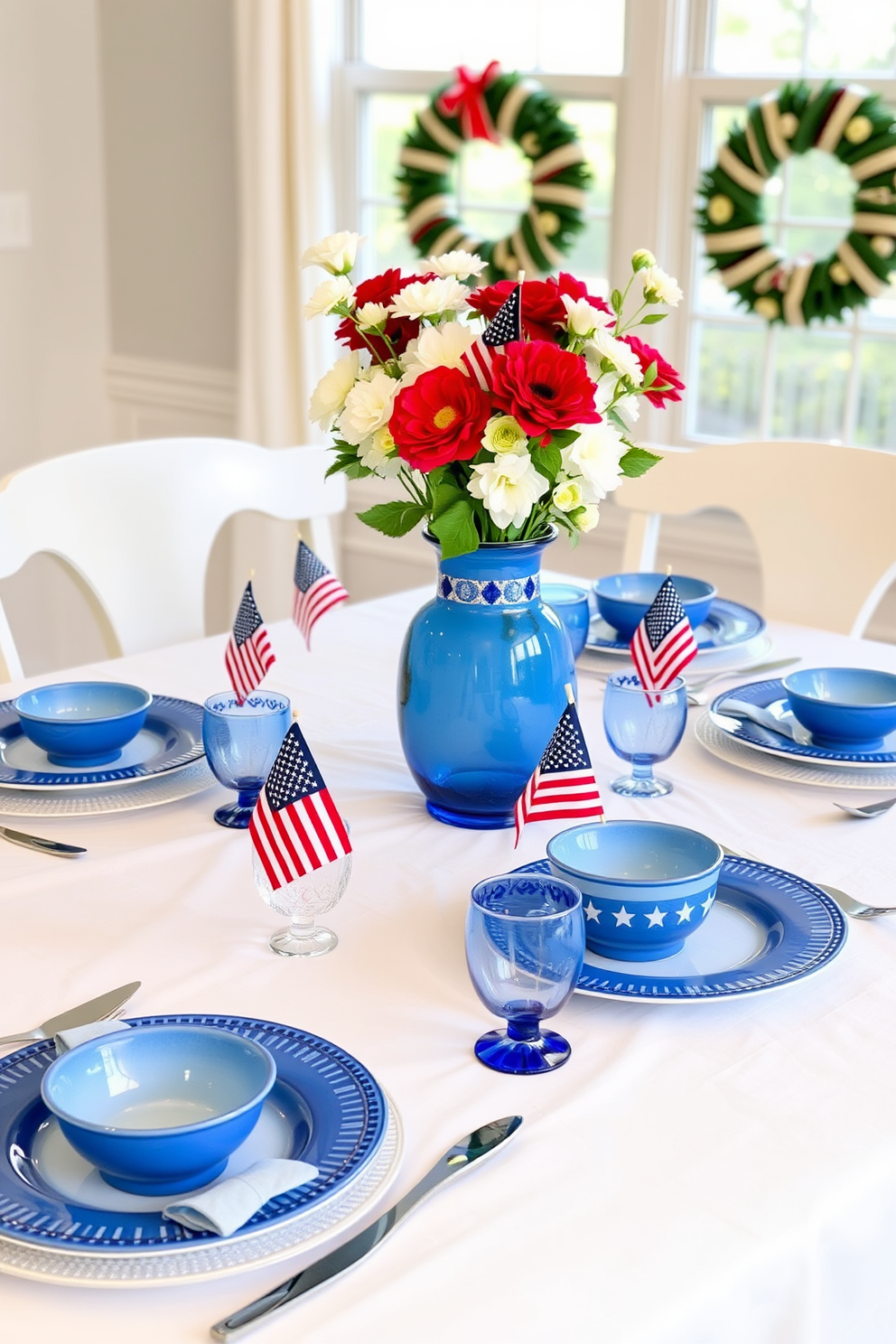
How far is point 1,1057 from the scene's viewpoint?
2.67ft

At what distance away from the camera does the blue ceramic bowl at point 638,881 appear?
925 millimetres

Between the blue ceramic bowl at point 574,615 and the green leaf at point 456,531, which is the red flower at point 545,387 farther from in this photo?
the blue ceramic bowl at point 574,615

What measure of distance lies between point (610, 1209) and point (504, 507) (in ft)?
1.71

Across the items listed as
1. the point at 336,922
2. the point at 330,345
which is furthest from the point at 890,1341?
the point at 330,345

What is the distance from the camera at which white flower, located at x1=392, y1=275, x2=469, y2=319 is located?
1.14 m

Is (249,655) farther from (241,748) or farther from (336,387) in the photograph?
(336,387)

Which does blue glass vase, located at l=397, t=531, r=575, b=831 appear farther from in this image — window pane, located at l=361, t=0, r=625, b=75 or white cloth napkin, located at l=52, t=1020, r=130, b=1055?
window pane, located at l=361, t=0, r=625, b=75

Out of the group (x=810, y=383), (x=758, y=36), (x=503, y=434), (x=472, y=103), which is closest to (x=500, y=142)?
(x=472, y=103)

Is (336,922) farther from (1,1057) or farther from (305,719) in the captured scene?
(305,719)

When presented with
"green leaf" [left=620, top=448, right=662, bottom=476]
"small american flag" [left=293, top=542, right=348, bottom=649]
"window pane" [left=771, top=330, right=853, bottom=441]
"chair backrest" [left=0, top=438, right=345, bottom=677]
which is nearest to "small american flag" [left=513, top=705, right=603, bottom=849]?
"green leaf" [left=620, top=448, right=662, bottom=476]

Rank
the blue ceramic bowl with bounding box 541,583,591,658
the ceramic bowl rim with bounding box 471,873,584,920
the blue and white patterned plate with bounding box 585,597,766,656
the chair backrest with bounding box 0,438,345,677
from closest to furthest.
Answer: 1. the ceramic bowl rim with bounding box 471,873,584,920
2. the blue ceramic bowl with bounding box 541,583,591,658
3. the blue and white patterned plate with bounding box 585,597,766,656
4. the chair backrest with bounding box 0,438,345,677

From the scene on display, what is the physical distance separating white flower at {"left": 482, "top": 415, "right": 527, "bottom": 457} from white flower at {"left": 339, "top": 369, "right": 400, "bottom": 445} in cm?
9

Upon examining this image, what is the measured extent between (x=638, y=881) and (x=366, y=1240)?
308mm

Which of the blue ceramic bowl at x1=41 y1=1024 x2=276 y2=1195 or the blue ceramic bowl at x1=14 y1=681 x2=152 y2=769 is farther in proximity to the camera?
the blue ceramic bowl at x1=14 y1=681 x2=152 y2=769
